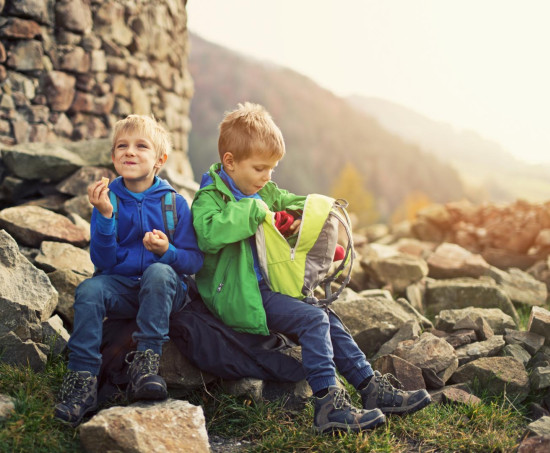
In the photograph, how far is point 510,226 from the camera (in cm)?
696

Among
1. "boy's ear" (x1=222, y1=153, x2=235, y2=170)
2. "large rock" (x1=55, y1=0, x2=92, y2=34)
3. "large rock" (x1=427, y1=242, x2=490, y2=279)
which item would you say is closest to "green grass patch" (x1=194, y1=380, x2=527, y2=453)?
"boy's ear" (x1=222, y1=153, x2=235, y2=170)

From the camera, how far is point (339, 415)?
2.64 m

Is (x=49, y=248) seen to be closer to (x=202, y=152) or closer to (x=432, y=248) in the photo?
(x=432, y=248)

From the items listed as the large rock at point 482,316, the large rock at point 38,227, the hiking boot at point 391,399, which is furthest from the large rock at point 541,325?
the large rock at point 38,227

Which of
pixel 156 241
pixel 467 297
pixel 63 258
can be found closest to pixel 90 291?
pixel 156 241

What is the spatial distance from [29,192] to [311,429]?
3418mm

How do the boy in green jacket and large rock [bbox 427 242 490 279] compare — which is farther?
large rock [bbox 427 242 490 279]

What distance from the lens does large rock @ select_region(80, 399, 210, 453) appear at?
7.50 ft

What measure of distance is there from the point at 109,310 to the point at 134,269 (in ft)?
0.78

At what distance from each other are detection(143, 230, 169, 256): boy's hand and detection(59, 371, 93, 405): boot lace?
0.66 meters

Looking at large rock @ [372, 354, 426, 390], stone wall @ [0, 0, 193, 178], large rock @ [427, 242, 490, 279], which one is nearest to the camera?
large rock @ [372, 354, 426, 390]

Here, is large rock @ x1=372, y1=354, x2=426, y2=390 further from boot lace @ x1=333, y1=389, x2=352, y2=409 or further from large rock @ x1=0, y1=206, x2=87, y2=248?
large rock @ x1=0, y1=206, x2=87, y2=248

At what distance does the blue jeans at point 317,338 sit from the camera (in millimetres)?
2748

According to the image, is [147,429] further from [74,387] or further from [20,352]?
[20,352]
